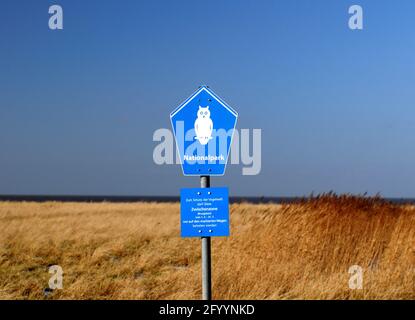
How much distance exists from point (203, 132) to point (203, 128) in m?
0.04

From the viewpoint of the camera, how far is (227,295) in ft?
26.1

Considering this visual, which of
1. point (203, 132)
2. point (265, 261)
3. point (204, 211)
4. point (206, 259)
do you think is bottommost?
point (265, 261)

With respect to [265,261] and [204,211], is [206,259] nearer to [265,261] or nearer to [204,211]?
[204,211]

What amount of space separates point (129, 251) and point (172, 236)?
11.1 feet

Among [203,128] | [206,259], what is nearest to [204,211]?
[206,259]

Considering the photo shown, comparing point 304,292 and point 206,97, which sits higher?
point 206,97

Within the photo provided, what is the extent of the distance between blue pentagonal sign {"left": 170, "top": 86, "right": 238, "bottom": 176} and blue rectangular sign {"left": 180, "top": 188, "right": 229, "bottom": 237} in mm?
219

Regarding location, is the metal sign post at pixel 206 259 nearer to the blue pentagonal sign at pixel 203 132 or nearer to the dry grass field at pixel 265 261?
the blue pentagonal sign at pixel 203 132

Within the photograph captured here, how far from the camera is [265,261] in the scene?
29.8 ft

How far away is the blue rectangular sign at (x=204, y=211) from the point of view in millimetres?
5738

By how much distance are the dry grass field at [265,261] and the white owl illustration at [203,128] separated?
295cm

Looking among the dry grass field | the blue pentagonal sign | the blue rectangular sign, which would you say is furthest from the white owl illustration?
the dry grass field
